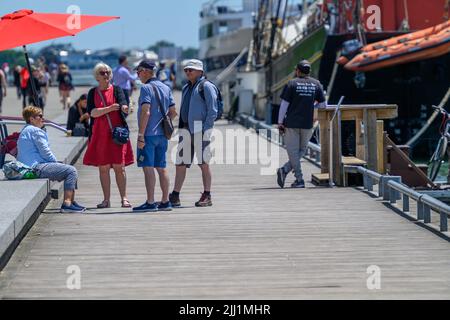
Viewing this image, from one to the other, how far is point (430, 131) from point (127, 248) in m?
19.6

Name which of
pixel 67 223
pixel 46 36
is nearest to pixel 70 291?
pixel 67 223

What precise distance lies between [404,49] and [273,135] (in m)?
3.82

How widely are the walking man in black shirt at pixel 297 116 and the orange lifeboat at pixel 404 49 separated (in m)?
10.5

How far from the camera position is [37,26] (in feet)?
50.7

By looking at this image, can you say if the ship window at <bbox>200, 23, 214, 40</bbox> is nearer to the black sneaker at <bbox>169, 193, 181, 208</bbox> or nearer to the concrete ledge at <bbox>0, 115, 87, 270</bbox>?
the black sneaker at <bbox>169, 193, 181, 208</bbox>

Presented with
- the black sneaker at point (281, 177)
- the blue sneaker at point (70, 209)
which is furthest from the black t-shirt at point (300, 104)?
the blue sneaker at point (70, 209)

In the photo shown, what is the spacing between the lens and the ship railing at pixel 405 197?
11531mm

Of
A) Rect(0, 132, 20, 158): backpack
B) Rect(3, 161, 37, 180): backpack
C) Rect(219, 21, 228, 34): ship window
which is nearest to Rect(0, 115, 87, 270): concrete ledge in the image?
Rect(3, 161, 37, 180): backpack

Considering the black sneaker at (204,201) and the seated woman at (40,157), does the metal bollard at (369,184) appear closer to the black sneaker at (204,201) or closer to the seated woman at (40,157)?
the black sneaker at (204,201)

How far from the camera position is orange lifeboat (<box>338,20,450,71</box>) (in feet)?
85.3

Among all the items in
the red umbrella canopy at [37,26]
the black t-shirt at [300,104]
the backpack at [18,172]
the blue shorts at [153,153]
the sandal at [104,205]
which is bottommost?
the sandal at [104,205]

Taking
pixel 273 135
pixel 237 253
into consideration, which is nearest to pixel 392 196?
pixel 237 253

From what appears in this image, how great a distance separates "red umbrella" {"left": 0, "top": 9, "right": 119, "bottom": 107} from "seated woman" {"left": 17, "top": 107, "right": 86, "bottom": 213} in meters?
2.16
